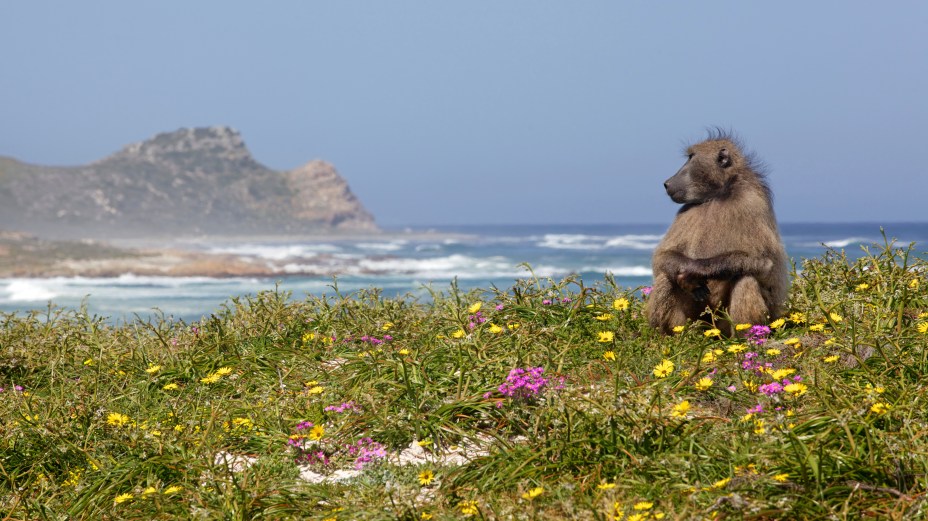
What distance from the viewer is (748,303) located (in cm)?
512

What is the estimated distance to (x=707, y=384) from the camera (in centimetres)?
383

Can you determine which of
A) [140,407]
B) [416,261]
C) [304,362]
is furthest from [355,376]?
[416,261]

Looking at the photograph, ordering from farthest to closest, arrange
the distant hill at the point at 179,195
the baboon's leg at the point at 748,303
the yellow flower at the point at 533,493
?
the distant hill at the point at 179,195 → the baboon's leg at the point at 748,303 → the yellow flower at the point at 533,493

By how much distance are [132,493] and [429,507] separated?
4.80 ft

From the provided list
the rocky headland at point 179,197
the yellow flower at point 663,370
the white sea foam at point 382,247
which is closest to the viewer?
the yellow flower at point 663,370

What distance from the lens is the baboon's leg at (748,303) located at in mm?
5125

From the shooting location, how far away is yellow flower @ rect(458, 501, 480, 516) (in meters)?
3.25

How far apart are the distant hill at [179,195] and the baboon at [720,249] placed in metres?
Result: 114

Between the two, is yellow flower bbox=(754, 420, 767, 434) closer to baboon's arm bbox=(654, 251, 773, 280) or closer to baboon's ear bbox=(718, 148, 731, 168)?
baboon's arm bbox=(654, 251, 773, 280)

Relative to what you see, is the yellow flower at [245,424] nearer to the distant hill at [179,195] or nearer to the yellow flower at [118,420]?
the yellow flower at [118,420]

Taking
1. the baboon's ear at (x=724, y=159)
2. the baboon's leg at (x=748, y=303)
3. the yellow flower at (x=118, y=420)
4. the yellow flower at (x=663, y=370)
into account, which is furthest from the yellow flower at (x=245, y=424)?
the baboon's ear at (x=724, y=159)

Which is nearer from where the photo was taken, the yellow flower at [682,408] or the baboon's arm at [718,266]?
the yellow flower at [682,408]

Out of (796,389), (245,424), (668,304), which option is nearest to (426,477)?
Result: (245,424)

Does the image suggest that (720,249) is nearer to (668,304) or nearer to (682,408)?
(668,304)
